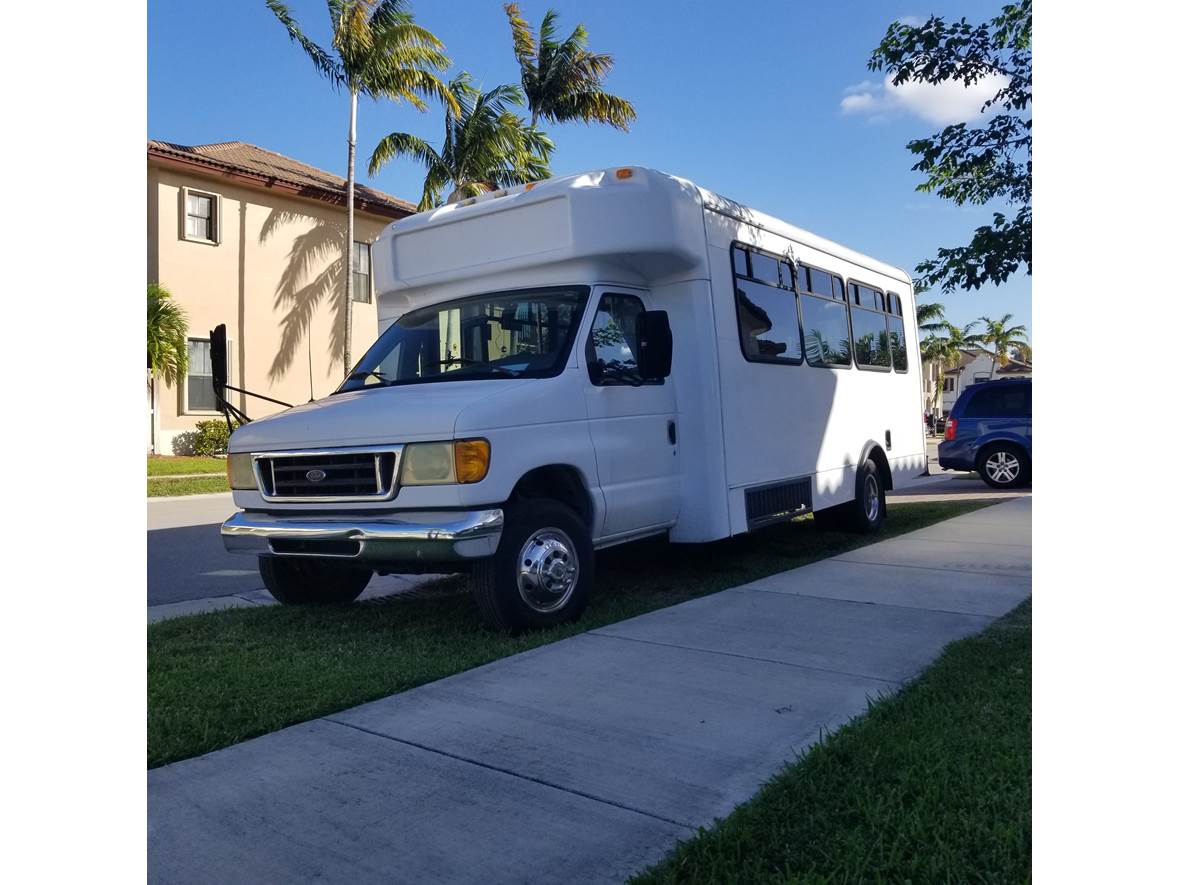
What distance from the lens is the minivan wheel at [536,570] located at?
216 inches

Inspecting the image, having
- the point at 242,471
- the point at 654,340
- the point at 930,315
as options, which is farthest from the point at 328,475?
the point at 930,315

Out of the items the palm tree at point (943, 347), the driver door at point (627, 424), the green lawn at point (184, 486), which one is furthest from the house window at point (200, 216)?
the palm tree at point (943, 347)

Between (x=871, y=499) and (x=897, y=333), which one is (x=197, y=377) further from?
(x=871, y=499)

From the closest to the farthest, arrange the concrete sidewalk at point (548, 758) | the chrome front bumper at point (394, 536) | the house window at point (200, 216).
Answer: the concrete sidewalk at point (548, 758) < the chrome front bumper at point (394, 536) < the house window at point (200, 216)

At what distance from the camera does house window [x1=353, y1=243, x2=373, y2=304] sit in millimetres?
25266

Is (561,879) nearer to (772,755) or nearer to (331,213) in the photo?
(772,755)

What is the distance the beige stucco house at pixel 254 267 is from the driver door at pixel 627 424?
1660 cm

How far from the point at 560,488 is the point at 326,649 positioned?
1.67 meters

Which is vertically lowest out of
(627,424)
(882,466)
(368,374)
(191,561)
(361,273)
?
(191,561)

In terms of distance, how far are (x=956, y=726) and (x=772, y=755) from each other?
2.50ft

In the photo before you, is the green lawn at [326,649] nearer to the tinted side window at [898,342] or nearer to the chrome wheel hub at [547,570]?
the chrome wheel hub at [547,570]

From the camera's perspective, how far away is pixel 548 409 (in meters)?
5.73

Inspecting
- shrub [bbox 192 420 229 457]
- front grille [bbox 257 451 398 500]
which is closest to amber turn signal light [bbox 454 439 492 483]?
front grille [bbox 257 451 398 500]

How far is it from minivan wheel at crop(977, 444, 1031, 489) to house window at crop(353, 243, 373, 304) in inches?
611
